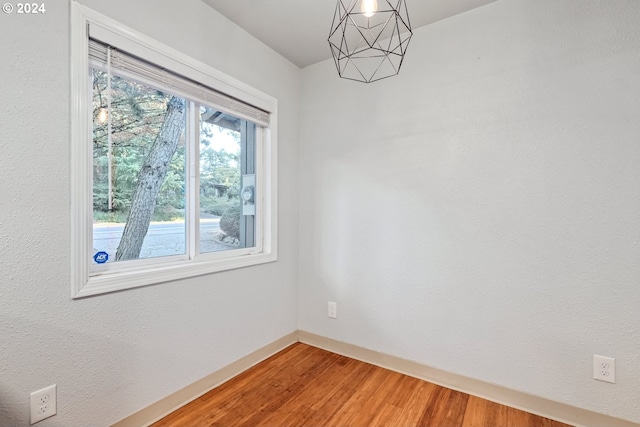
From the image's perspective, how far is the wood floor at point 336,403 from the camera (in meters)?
1.59

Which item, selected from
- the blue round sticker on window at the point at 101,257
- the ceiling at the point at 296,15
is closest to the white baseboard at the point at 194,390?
the blue round sticker on window at the point at 101,257

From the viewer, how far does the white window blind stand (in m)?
1.39

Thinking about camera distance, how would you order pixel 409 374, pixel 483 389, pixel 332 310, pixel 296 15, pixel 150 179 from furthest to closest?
pixel 332 310 < pixel 409 374 < pixel 296 15 < pixel 483 389 < pixel 150 179

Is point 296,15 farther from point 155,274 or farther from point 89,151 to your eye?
point 155,274

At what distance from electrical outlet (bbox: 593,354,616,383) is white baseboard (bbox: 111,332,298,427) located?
2003mm

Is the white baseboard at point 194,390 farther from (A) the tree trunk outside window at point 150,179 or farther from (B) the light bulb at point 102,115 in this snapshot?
(B) the light bulb at point 102,115

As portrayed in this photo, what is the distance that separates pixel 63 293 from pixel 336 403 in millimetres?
1527

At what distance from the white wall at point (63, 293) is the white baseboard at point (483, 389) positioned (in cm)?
99

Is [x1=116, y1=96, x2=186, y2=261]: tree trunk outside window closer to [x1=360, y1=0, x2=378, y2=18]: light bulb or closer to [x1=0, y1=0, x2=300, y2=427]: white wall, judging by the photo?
[x1=0, y1=0, x2=300, y2=427]: white wall

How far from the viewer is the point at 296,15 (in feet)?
6.32

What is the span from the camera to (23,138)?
3.83ft

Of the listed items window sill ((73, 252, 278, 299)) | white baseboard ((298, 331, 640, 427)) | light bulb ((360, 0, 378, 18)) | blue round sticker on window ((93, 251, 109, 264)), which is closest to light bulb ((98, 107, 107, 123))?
blue round sticker on window ((93, 251, 109, 264))

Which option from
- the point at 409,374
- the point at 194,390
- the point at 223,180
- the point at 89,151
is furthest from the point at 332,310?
the point at 89,151

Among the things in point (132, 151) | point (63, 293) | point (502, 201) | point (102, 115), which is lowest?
point (63, 293)
